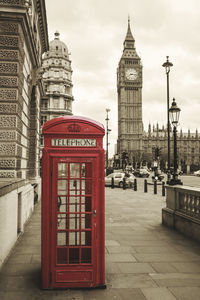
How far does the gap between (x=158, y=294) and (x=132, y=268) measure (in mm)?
1031

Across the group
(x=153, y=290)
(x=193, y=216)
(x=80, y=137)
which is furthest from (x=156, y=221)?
(x=80, y=137)

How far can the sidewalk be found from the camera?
3.97m

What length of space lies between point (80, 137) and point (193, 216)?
4.01m

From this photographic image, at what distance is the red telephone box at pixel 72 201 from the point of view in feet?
13.7

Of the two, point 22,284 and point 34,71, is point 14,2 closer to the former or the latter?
point 34,71

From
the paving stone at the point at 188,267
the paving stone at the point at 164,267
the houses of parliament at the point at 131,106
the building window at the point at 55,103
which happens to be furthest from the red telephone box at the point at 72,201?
the houses of parliament at the point at 131,106

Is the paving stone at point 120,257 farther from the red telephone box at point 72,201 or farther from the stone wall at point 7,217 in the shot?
the stone wall at point 7,217

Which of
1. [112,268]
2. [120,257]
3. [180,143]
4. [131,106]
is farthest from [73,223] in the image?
[180,143]

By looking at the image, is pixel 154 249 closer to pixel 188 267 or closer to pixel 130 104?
pixel 188 267

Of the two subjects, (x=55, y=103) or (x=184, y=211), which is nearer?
(x=184, y=211)

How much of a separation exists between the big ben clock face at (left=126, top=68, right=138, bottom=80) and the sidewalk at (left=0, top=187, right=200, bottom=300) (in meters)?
119

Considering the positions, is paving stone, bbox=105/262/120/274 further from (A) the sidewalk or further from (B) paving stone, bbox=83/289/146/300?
(B) paving stone, bbox=83/289/146/300

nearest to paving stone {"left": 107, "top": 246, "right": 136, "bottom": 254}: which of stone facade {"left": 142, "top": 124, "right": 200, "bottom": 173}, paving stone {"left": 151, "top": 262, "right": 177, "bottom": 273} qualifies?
paving stone {"left": 151, "top": 262, "right": 177, "bottom": 273}

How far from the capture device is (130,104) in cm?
12419
